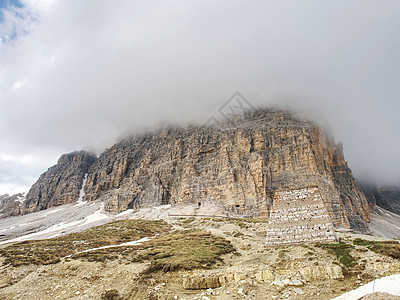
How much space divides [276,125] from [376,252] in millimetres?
80992

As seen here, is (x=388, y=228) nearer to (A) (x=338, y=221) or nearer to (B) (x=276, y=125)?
(A) (x=338, y=221)

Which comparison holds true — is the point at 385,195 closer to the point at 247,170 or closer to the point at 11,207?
the point at 247,170

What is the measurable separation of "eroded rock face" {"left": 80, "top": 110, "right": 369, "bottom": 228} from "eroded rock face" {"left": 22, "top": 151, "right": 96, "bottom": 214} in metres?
28.3

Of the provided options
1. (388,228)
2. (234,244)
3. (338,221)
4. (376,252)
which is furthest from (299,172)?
(376,252)

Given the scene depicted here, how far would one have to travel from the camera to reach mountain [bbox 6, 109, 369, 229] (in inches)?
2926

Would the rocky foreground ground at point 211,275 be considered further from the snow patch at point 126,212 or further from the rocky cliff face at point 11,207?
the rocky cliff face at point 11,207

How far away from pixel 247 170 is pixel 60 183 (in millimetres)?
122828

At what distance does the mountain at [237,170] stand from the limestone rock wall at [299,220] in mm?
45963

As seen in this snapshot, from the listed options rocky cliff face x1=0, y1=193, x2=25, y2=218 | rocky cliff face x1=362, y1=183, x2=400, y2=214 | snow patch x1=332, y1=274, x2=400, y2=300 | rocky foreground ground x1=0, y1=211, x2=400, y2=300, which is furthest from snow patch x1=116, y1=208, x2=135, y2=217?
rocky cliff face x1=362, y1=183, x2=400, y2=214

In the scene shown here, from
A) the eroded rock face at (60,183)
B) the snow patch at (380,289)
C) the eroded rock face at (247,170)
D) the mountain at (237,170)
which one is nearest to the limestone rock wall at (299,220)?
the snow patch at (380,289)

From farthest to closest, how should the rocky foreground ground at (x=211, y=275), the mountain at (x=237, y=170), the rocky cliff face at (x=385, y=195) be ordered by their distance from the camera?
1. the rocky cliff face at (x=385, y=195)
2. the mountain at (x=237, y=170)
3. the rocky foreground ground at (x=211, y=275)

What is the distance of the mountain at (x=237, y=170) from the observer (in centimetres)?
7431

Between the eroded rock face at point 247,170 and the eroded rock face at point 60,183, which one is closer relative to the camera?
the eroded rock face at point 247,170

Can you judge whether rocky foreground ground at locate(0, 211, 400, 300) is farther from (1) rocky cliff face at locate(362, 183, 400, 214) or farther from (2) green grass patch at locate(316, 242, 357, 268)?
(1) rocky cliff face at locate(362, 183, 400, 214)
